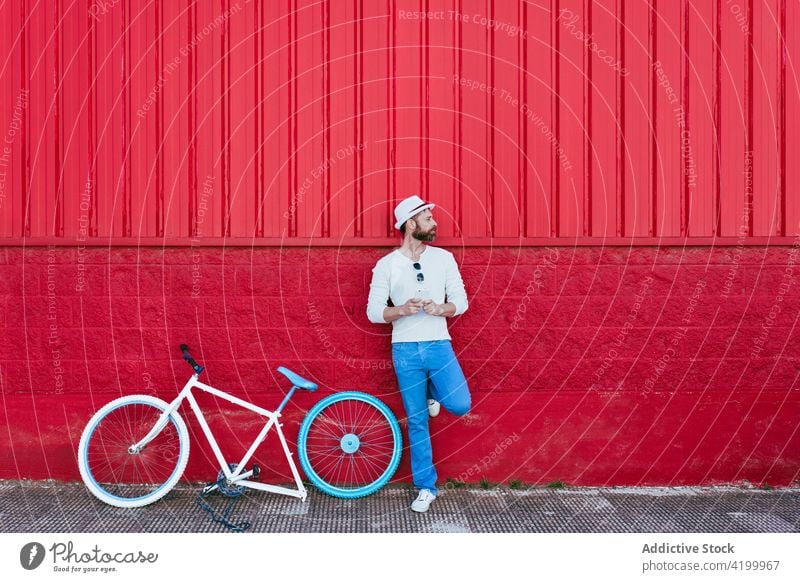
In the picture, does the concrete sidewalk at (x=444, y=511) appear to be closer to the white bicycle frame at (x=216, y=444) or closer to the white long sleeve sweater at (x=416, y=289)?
the white bicycle frame at (x=216, y=444)

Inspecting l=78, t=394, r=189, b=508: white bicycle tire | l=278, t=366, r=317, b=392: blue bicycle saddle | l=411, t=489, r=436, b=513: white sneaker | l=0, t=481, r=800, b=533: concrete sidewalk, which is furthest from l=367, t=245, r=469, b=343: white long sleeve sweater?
l=78, t=394, r=189, b=508: white bicycle tire

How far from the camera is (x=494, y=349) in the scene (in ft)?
19.3

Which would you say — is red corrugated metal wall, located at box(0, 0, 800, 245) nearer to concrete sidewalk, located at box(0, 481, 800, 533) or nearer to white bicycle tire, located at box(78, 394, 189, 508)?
white bicycle tire, located at box(78, 394, 189, 508)

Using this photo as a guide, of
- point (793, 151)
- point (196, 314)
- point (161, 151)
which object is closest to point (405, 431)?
point (196, 314)

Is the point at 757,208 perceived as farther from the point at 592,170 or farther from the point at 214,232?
the point at 214,232

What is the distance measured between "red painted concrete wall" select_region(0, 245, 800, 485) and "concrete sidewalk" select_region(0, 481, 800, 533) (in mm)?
211

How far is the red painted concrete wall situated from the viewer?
5805 millimetres

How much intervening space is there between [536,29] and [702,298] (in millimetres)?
2465

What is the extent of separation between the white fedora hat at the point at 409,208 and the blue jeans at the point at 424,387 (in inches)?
35.5

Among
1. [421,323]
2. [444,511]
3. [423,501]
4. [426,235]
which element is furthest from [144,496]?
[426,235]

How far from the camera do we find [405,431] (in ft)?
19.2

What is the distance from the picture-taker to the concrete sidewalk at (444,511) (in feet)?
16.5

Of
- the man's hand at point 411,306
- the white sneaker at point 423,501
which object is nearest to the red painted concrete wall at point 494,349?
the white sneaker at point 423,501

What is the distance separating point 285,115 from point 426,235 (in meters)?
1.49
